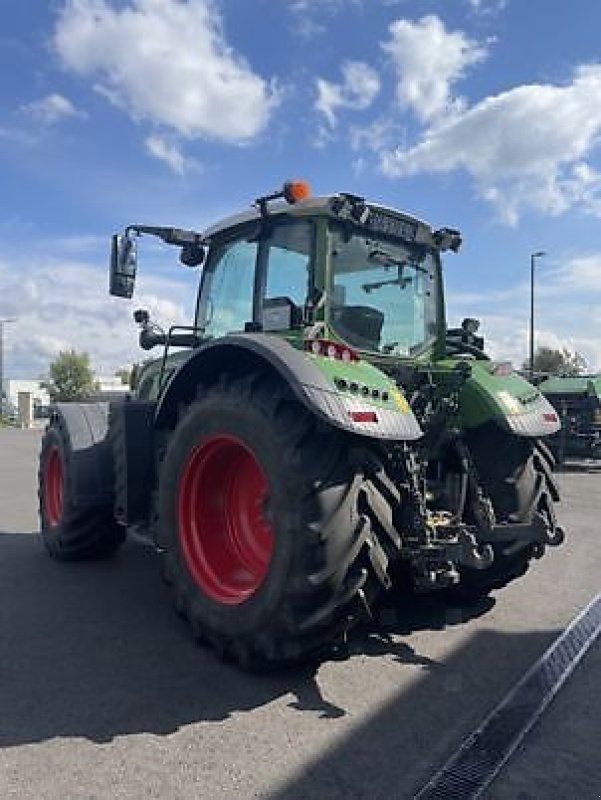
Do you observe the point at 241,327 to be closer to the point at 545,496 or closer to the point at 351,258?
the point at 351,258

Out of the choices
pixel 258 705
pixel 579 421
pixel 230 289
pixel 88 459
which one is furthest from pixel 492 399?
pixel 579 421

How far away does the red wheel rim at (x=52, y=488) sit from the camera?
21.3 ft

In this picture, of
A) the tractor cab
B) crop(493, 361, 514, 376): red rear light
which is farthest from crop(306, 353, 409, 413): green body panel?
crop(493, 361, 514, 376): red rear light

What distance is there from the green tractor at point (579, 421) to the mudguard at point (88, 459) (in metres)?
10.6

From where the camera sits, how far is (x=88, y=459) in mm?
5652

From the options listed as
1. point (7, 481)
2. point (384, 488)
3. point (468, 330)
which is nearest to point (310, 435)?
point (384, 488)

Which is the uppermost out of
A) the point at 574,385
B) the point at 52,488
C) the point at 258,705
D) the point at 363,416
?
the point at 574,385

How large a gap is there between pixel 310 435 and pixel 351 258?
4.94 ft

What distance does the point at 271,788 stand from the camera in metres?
2.76

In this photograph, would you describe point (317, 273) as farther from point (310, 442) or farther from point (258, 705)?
point (258, 705)

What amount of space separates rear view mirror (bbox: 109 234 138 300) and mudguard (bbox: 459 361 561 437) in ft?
8.22

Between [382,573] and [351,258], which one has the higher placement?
[351,258]

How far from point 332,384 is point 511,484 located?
1.67m

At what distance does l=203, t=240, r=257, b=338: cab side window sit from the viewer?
508cm
